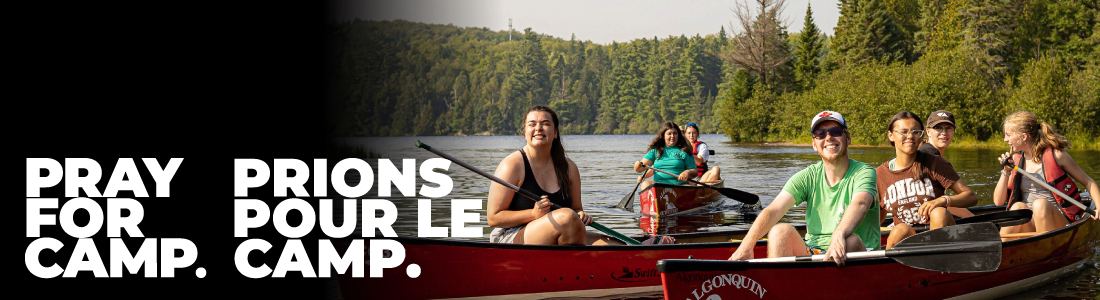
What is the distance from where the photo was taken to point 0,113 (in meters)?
20.8

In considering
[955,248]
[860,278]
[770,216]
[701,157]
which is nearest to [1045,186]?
[955,248]

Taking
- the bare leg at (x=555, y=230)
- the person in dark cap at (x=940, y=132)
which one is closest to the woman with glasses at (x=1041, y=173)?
the person in dark cap at (x=940, y=132)

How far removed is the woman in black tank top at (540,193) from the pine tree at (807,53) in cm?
5605

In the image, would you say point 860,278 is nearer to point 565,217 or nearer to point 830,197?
point 830,197

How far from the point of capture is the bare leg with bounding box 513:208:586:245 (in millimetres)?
5895

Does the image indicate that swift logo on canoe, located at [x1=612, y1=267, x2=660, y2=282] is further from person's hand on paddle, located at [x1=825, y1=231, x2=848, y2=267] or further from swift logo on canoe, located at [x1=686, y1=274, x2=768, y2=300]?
person's hand on paddle, located at [x1=825, y1=231, x2=848, y2=267]

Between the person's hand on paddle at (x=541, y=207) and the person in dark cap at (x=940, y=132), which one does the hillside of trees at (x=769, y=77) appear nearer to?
the person in dark cap at (x=940, y=132)

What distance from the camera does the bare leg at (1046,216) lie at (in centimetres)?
712

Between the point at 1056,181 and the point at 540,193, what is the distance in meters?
3.95

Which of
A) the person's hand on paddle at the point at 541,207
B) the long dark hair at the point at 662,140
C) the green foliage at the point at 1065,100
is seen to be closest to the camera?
the person's hand on paddle at the point at 541,207

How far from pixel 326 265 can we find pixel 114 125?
17049 mm

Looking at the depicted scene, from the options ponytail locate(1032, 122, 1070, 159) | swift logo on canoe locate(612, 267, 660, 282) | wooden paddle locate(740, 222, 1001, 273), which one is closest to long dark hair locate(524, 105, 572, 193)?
swift logo on canoe locate(612, 267, 660, 282)

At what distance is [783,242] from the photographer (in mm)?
5086

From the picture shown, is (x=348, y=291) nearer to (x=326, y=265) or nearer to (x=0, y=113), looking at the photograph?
(x=326, y=265)
